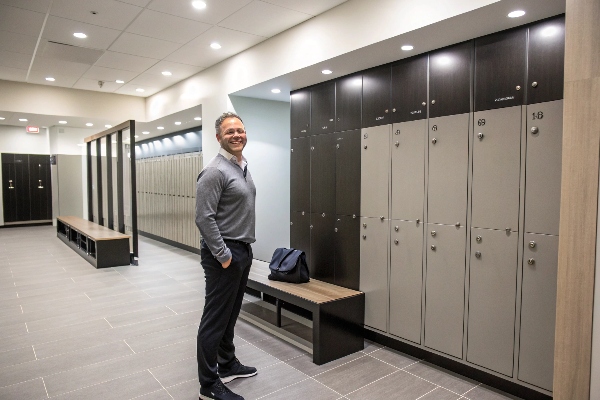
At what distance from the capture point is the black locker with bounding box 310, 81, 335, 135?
4387 millimetres

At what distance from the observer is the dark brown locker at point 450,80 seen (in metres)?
3.13

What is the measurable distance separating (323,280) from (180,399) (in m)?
2.09

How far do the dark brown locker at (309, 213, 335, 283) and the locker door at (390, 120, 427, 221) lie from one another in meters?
0.93

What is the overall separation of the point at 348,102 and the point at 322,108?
429 mm

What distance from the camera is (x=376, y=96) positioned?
386cm

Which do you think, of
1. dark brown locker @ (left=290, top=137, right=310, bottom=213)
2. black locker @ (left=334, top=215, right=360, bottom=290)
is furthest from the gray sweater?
dark brown locker @ (left=290, top=137, right=310, bottom=213)

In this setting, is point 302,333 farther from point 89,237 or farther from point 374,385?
point 89,237

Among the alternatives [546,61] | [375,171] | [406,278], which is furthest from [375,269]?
[546,61]

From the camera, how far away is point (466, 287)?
3.14 m

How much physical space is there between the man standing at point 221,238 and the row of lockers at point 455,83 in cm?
166

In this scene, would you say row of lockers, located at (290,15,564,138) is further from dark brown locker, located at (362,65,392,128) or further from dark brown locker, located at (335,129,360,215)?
dark brown locker, located at (335,129,360,215)

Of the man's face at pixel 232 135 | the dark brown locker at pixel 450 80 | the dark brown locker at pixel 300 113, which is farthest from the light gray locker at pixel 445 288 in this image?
the dark brown locker at pixel 300 113

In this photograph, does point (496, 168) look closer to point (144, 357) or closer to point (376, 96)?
point (376, 96)

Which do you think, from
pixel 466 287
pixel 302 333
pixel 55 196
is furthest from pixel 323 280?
pixel 55 196
